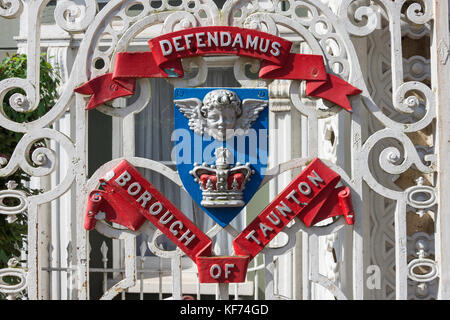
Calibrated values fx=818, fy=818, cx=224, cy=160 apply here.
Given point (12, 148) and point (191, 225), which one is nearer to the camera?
point (191, 225)

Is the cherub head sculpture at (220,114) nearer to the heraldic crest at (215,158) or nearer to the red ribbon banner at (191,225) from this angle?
the heraldic crest at (215,158)

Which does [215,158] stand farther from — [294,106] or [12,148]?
[12,148]

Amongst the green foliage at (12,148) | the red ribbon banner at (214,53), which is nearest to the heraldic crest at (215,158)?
the red ribbon banner at (214,53)

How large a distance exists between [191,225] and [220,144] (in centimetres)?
52

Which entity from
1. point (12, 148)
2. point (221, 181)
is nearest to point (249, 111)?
point (221, 181)

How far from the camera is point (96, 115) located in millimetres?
7586

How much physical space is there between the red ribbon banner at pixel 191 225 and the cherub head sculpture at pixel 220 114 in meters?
0.46

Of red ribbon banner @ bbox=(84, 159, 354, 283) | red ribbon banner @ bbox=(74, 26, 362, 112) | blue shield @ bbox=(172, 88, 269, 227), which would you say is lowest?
red ribbon banner @ bbox=(84, 159, 354, 283)

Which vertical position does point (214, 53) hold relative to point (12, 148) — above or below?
above

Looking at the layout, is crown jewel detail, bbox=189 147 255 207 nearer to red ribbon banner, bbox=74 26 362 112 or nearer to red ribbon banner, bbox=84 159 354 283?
red ribbon banner, bbox=84 159 354 283

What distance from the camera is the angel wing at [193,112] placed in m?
4.90

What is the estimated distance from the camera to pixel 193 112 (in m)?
4.91

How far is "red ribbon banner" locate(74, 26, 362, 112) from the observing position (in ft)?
15.9

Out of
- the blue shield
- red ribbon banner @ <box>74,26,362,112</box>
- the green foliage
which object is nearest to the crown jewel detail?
the blue shield
